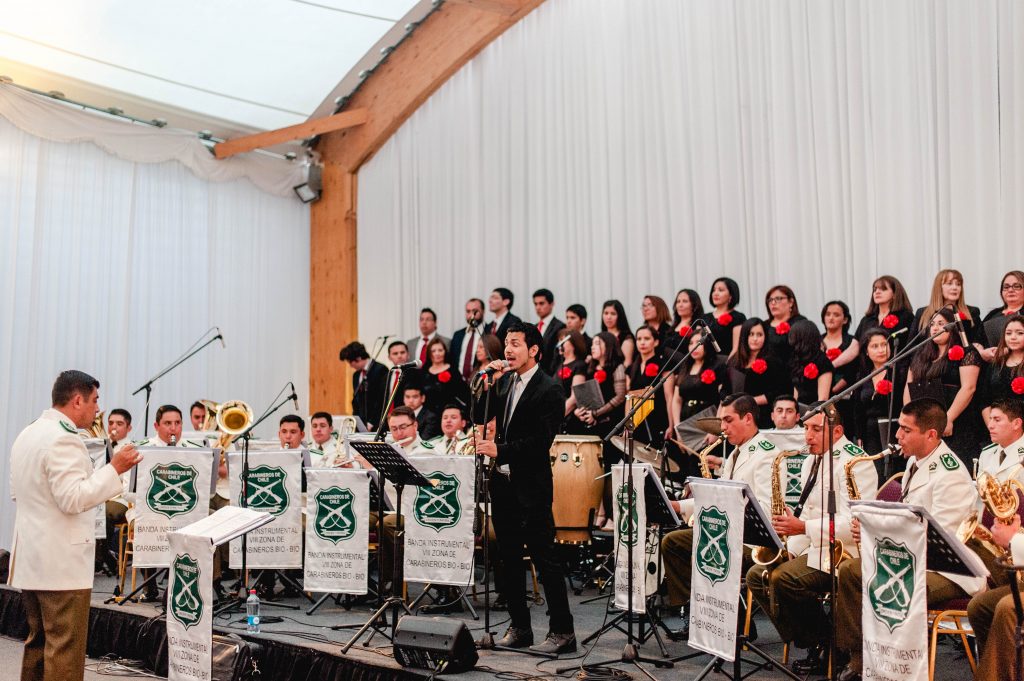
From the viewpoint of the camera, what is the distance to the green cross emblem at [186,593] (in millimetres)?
Answer: 5002

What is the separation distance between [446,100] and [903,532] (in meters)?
10.2

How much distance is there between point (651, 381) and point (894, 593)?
4598 millimetres

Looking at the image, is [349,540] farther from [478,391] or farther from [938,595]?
[938,595]

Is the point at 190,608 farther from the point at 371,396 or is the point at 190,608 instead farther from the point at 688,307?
the point at 371,396

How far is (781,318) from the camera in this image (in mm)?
8008

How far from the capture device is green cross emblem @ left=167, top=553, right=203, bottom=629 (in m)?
5.00

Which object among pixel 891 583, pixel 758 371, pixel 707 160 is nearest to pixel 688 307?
pixel 758 371

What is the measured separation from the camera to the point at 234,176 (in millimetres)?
13852

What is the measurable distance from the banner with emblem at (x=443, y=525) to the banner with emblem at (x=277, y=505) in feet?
3.65

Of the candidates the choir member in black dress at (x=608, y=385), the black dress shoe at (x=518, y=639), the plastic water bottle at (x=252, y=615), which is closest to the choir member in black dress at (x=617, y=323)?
the choir member in black dress at (x=608, y=385)

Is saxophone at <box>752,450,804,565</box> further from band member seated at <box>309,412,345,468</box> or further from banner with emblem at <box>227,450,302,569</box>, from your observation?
band member seated at <box>309,412,345,468</box>

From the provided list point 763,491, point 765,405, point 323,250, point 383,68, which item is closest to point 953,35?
point 765,405

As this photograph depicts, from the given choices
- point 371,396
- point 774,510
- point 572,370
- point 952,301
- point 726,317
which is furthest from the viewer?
point 371,396

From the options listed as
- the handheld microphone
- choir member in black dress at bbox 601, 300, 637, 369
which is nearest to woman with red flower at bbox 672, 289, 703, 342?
choir member in black dress at bbox 601, 300, 637, 369
